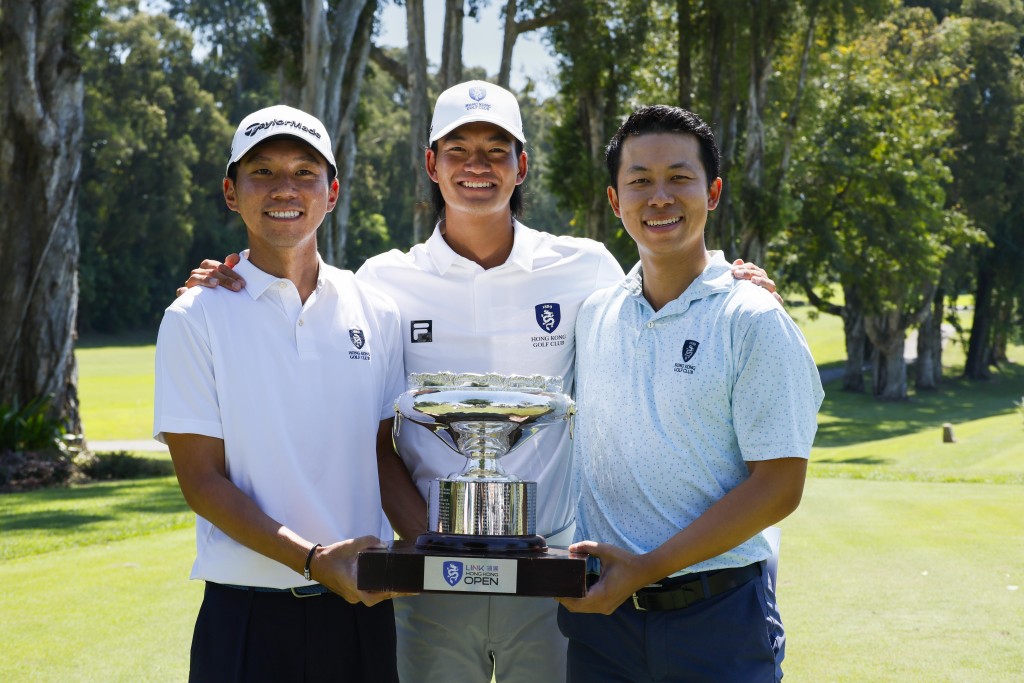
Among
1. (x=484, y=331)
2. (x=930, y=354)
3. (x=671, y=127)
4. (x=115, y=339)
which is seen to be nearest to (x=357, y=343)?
(x=484, y=331)

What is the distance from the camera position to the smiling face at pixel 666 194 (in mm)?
3246

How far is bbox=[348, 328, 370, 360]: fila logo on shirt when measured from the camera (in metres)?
3.45

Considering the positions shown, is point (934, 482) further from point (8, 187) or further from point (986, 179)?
point (986, 179)

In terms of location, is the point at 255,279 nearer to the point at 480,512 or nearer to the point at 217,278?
the point at 217,278

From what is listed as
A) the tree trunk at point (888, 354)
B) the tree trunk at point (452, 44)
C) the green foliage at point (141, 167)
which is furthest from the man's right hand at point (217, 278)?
the green foliage at point (141, 167)

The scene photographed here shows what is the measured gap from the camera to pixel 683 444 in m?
3.11

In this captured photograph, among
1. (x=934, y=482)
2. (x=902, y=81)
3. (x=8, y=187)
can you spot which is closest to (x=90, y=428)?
(x=8, y=187)

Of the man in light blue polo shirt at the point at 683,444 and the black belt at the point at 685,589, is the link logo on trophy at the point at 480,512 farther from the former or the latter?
the black belt at the point at 685,589

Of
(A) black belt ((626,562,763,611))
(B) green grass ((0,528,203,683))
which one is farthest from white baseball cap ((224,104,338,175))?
(B) green grass ((0,528,203,683))

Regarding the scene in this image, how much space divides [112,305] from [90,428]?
3183 cm

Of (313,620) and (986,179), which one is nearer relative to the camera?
(313,620)

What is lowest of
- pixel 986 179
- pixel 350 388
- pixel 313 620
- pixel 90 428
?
pixel 90 428

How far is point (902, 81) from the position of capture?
34.5 m

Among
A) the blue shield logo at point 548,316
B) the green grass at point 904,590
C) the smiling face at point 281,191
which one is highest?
the smiling face at point 281,191
